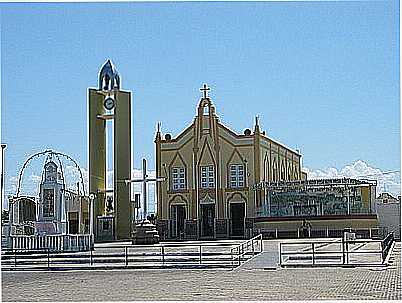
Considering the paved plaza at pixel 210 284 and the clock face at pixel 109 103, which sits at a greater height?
the clock face at pixel 109 103

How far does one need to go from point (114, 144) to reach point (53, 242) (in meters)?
23.7

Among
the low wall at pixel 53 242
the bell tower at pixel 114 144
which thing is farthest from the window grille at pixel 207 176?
the low wall at pixel 53 242

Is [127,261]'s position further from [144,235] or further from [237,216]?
[237,216]

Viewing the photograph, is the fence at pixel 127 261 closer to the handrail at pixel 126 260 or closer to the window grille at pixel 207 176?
the handrail at pixel 126 260

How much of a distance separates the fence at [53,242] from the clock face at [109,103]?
23.5 metres

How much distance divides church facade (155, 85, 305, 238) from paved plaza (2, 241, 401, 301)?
1296 inches

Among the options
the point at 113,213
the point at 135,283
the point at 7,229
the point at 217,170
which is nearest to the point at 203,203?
the point at 217,170

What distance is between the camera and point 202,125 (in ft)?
185

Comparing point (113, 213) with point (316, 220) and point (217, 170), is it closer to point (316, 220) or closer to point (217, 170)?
point (217, 170)

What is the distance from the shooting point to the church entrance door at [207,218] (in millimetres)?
55000

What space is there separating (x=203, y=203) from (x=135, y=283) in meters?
38.8

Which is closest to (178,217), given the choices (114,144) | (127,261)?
(114,144)

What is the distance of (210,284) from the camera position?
53.9 feet

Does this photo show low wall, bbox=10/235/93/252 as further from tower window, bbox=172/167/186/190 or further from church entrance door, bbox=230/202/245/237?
tower window, bbox=172/167/186/190
